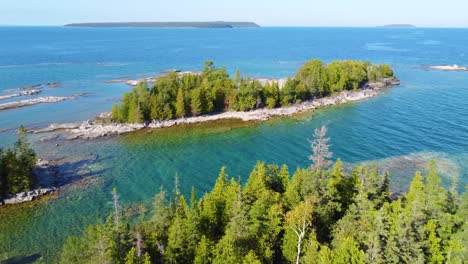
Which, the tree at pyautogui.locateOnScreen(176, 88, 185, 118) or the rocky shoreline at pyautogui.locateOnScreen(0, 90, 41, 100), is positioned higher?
the tree at pyautogui.locateOnScreen(176, 88, 185, 118)

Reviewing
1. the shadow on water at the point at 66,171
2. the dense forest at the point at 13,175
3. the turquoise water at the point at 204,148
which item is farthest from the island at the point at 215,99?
the dense forest at the point at 13,175

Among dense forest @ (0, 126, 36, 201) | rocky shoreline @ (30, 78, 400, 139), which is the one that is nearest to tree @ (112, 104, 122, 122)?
rocky shoreline @ (30, 78, 400, 139)

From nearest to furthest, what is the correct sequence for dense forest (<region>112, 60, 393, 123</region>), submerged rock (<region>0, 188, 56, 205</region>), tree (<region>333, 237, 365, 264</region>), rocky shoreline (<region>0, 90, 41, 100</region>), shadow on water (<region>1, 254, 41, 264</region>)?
1. tree (<region>333, 237, 365, 264</region>)
2. shadow on water (<region>1, 254, 41, 264</region>)
3. submerged rock (<region>0, 188, 56, 205</region>)
4. dense forest (<region>112, 60, 393, 123</region>)
5. rocky shoreline (<region>0, 90, 41, 100</region>)

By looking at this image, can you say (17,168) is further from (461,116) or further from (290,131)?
(461,116)

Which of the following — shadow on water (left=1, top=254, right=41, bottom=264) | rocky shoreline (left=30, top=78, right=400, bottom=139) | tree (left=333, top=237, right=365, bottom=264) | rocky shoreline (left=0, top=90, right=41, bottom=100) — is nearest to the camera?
tree (left=333, top=237, right=365, bottom=264)

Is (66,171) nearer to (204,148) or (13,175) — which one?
(13,175)

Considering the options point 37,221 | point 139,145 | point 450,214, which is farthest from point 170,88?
point 450,214

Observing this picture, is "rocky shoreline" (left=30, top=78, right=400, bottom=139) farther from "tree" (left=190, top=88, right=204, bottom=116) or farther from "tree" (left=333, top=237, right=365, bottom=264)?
"tree" (left=333, top=237, right=365, bottom=264)

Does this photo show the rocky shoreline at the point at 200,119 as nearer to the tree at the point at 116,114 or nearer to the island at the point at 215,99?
the island at the point at 215,99
